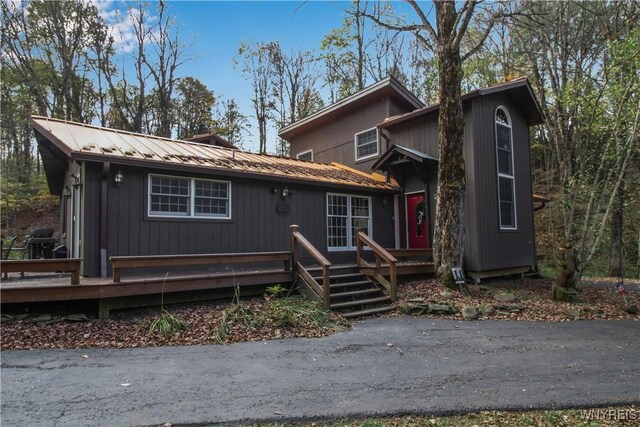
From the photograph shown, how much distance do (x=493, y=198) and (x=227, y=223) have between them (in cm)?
719

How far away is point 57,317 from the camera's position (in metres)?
5.72

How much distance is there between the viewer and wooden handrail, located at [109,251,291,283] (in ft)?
19.1

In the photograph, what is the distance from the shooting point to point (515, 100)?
1175 cm

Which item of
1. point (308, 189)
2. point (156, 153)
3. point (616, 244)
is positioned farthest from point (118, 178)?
point (616, 244)

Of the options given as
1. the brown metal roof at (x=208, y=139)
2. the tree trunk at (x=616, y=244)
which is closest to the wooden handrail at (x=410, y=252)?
the brown metal roof at (x=208, y=139)

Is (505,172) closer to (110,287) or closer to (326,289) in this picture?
(326,289)

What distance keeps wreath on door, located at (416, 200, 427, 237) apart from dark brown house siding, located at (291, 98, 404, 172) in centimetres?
260

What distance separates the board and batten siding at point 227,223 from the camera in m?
7.34

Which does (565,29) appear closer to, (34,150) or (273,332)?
(273,332)

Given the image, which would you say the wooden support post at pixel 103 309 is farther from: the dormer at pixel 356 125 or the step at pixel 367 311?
the dormer at pixel 356 125

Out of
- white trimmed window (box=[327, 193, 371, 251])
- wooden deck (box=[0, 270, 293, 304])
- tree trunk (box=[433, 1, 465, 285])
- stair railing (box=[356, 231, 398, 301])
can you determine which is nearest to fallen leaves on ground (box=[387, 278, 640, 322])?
stair railing (box=[356, 231, 398, 301])

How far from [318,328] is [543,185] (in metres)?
18.3

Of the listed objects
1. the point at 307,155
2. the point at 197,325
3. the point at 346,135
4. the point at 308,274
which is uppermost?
the point at 346,135

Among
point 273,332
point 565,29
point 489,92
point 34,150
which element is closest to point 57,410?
point 273,332
